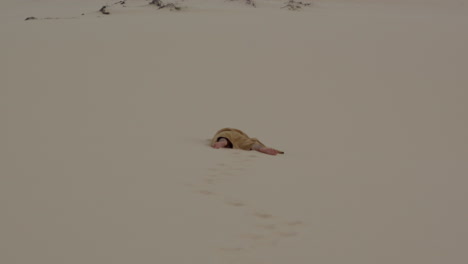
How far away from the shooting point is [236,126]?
18.1 feet

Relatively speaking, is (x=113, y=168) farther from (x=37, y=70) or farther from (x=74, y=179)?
A: (x=37, y=70)

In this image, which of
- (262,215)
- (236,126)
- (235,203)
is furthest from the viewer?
(236,126)

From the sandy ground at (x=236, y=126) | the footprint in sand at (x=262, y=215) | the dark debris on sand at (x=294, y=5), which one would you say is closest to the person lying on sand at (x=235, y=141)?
the sandy ground at (x=236, y=126)

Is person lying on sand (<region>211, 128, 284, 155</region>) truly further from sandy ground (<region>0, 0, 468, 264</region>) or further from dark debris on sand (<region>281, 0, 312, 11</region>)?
dark debris on sand (<region>281, 0, 312, 11</region>)

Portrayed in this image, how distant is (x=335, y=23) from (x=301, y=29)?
2.80ft

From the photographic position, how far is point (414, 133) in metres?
5.66

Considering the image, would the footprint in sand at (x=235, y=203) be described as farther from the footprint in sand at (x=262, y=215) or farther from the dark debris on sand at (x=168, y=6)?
the dark debris on sand at (x=168, y=6)

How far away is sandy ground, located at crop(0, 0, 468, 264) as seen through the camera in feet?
8.16

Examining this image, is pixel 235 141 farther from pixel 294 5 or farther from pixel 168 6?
pixel 294 5

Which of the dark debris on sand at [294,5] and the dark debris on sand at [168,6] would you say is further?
the dark debris on sand at [294,5]

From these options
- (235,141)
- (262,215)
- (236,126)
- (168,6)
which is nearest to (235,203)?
(262,215)

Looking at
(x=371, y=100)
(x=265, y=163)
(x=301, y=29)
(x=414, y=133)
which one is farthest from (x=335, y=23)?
(x=265, y=163)

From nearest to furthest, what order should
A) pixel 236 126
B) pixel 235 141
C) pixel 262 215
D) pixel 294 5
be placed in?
pixel 262 215 < pixel 235 141 < pixel 236 126 < pixel 294 5

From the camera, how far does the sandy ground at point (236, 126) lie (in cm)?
249
